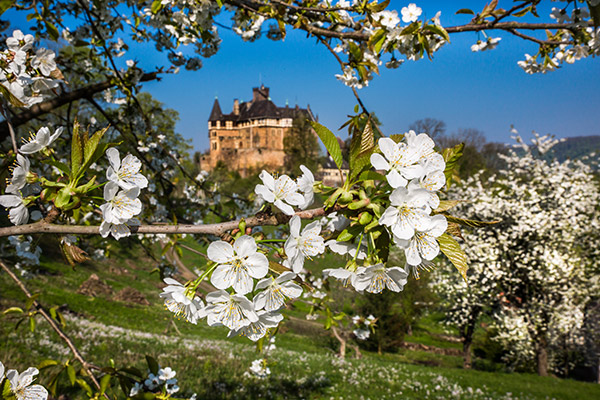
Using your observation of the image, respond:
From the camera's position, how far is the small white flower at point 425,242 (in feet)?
2.68

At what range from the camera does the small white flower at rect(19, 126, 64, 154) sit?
1.03m

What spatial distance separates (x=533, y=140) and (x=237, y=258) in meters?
13.6

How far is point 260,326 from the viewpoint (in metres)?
1.01

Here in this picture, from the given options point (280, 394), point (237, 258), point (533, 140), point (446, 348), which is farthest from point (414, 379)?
point (446, 348)

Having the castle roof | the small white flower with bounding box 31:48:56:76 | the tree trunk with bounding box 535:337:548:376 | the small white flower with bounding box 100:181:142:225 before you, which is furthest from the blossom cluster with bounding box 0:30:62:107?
the castle roof

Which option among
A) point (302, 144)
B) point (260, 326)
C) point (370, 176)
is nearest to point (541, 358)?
point (260, 326)

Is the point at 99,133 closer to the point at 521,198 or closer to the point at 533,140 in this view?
the point at 521,198

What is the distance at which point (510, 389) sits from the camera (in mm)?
7359

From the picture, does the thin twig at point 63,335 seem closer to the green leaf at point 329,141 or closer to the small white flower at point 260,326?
the small white flower at point 260,326

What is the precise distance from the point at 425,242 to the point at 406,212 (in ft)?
0.34

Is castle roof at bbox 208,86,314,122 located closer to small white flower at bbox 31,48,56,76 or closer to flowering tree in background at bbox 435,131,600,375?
flowering tree in background at bbox 435,131,600,375

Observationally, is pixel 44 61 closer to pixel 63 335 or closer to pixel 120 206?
pixel 120 206

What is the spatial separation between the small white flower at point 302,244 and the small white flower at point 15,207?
0.76 meters

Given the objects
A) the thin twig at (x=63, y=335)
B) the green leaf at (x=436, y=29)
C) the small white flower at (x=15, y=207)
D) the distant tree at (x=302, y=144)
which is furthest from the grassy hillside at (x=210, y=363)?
the distant tree at (x=302, y=144)
